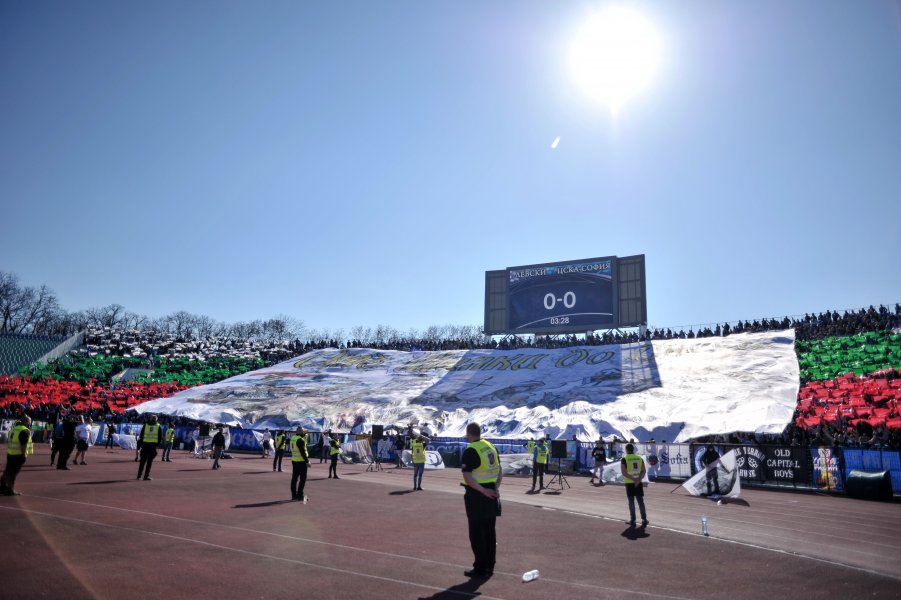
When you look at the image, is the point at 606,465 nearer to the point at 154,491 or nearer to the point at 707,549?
the point at 707,549

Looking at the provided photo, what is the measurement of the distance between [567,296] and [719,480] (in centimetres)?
3314

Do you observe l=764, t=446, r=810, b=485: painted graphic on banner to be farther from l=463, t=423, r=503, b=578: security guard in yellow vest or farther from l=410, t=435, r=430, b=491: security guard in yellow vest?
l=463, t=423, r=503, b=578: security guard in yellow vest

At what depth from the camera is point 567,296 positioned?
52312 mm

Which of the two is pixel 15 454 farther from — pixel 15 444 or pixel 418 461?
pixel 418 461

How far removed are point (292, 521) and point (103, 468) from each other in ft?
49.7

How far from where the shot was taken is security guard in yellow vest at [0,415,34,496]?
13141 millimetres

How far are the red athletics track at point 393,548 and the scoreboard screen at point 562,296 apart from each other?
33.9 meters

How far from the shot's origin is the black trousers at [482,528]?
781cm

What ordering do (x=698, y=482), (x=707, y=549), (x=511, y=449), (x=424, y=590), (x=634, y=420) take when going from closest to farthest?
(x=424, y=590), (x=707, y=549), (x=698, y=482), (x=511, y=449), (x=634, y=420)

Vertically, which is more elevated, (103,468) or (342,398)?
(342,398)

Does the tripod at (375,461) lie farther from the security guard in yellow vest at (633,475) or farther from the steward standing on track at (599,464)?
the security guard in yellow vest at (633,475)

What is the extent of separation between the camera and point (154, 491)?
15492mm

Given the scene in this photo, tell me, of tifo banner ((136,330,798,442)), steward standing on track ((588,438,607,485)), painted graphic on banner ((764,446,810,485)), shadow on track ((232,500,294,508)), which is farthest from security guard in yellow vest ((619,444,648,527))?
tifo banner ((136,330,798,442))

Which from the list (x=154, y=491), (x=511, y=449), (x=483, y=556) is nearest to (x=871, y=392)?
(x=511, y=449)
